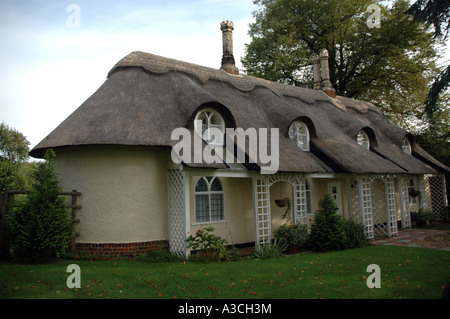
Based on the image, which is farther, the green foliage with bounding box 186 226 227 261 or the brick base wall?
the brick base wall

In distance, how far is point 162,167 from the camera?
1110cm

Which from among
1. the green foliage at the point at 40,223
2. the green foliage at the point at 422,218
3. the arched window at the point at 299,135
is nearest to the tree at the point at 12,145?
the green foliage at the point at 40,223

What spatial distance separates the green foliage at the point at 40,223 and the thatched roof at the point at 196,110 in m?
1.46

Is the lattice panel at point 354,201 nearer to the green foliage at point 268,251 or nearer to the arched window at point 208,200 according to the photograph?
the green foliage at point 268,251

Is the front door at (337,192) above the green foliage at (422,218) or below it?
above

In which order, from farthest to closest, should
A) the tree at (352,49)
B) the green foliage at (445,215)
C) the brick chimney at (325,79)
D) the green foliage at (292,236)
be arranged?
the tree at (352,49)
the brick chimney at (325,79)
the green foliage at (445,215)
the green foliage at (292,236)

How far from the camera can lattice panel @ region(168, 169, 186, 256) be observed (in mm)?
10336

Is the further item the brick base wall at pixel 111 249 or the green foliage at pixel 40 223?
the brick base wall at pixel 111 249

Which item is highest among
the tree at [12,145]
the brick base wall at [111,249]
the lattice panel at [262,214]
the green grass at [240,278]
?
the tree at [12,145]

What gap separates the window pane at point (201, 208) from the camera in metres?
11.5

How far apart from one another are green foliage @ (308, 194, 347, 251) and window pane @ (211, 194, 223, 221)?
3379 mm

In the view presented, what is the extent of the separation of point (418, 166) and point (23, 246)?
18.1 metres

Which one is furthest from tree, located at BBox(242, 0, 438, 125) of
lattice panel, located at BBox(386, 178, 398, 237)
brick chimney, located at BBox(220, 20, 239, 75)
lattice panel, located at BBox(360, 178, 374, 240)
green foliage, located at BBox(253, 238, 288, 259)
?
green foliage, located at BBox(253, 238, 288, 259)

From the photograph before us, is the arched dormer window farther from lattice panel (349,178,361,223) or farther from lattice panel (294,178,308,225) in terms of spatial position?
lattice panel (294,178,308,225)
